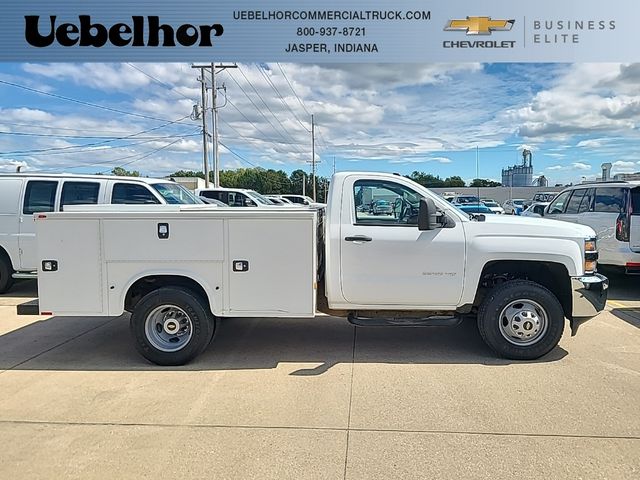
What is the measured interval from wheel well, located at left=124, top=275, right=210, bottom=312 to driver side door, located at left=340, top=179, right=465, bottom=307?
158 centimetres

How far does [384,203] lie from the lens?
550 centimetres

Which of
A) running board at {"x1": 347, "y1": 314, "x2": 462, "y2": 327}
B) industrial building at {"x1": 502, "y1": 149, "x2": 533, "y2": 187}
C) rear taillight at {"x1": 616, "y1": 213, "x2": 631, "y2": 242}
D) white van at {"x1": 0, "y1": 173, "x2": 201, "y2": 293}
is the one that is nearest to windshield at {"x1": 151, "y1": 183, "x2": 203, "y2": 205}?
white van at {"x1": 0, "y1": 173, "x2": 201, "y2": 293}

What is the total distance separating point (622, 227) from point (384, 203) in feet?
17.9

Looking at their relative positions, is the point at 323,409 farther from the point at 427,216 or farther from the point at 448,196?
the point at 448,196

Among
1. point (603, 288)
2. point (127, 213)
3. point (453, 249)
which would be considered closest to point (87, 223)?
point (127, 213)

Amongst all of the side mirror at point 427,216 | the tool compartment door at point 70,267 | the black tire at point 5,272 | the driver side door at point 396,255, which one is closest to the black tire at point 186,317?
the tool compartment door at point 70,267

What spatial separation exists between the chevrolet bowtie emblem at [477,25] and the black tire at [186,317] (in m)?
9.55

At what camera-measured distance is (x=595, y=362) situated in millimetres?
5371

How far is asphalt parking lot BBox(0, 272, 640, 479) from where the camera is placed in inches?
135

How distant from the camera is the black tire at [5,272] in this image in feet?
29.5

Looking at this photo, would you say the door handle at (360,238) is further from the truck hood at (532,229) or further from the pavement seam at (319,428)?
the pavement seam at (319,428)

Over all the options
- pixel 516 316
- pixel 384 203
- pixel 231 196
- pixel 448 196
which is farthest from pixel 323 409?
pixel 448 196

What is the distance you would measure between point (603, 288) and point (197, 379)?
14.1 feet

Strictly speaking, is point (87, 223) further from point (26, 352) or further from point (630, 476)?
point (630, 476)
